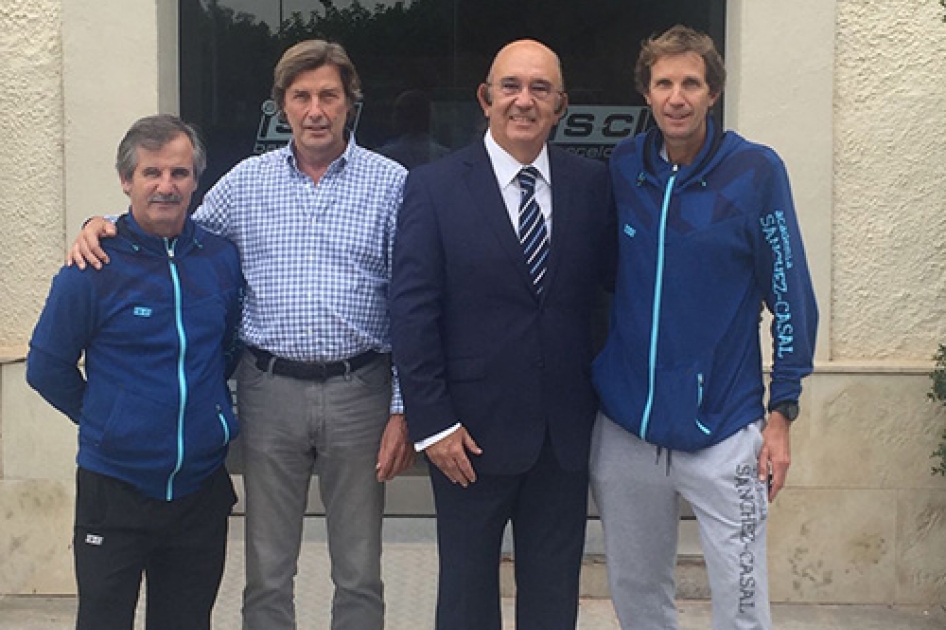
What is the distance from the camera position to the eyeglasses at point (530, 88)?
342cm

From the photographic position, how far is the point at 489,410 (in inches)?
137

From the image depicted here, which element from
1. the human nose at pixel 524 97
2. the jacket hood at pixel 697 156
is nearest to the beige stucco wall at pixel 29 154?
the human nose at pixel 524 97

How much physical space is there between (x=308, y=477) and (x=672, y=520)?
3.64 feet

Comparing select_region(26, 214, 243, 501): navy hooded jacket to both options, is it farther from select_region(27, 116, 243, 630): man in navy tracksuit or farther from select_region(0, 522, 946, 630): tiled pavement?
select_region(0, 522, 946, 630): tiled pavement

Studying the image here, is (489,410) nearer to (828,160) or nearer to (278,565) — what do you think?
(278,565)

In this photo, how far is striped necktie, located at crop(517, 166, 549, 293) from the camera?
3479 millimetres

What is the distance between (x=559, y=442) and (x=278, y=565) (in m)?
0.98

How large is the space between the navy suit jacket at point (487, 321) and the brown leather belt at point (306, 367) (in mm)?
276

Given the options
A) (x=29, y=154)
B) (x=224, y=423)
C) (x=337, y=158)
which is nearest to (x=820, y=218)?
(x=337, y=158)

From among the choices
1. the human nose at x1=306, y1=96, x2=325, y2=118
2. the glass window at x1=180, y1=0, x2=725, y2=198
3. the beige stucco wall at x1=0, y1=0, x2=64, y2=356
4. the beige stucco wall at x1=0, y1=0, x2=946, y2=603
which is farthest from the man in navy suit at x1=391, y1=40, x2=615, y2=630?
the beige stucco wall at x1=0, y1=0, x2=64, y2=356

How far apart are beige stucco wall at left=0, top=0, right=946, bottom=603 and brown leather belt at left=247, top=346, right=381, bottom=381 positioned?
190 centimetres

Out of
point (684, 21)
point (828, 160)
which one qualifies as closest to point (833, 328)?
point (828, 160)

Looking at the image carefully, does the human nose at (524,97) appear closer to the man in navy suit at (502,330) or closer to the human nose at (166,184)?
the man in navy suit at (502,330)

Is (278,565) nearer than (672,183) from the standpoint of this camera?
No
